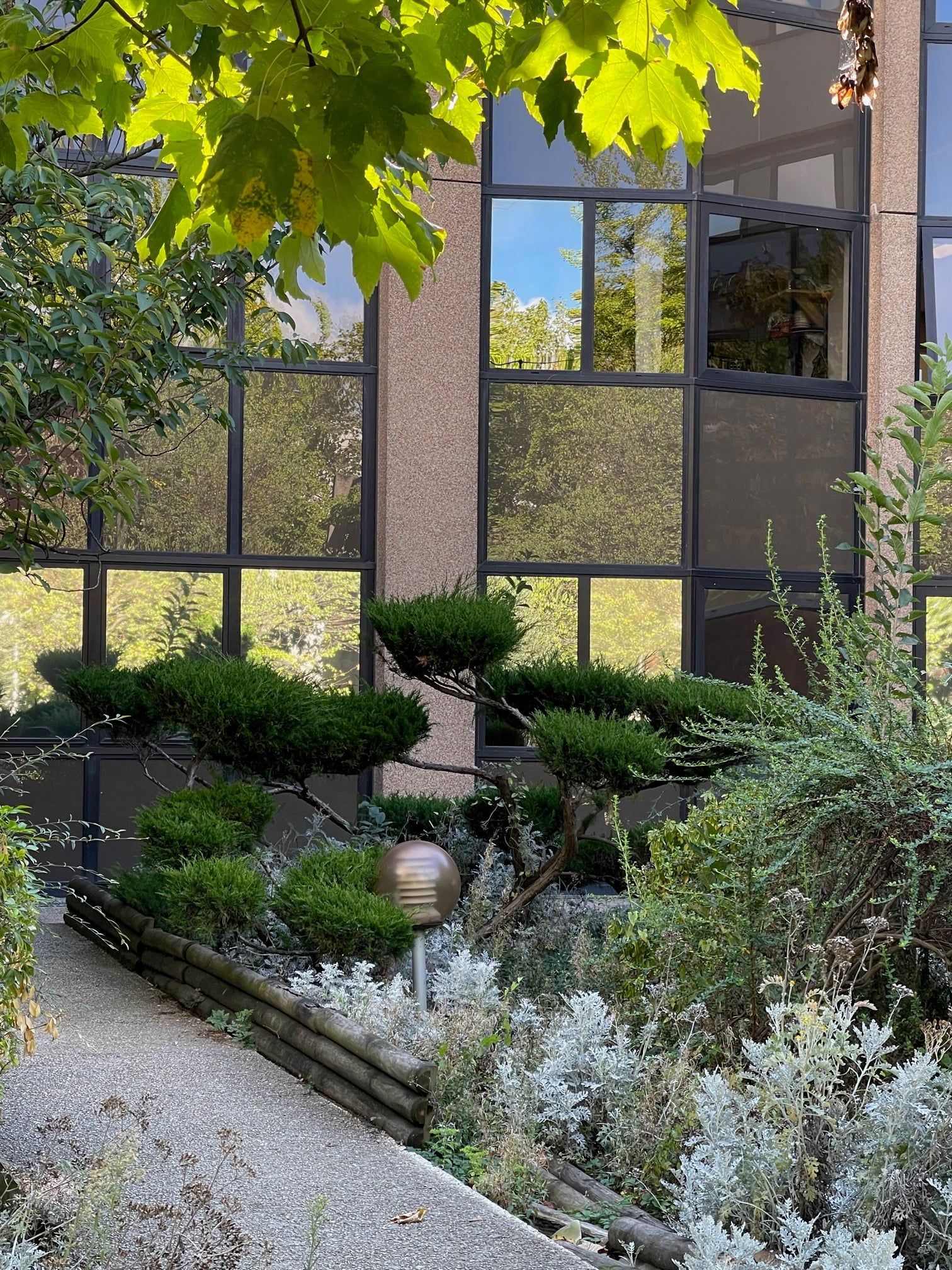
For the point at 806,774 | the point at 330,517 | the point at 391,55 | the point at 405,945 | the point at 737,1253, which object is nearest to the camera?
the point at 391,55

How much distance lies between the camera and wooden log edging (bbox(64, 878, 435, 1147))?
14.0ft

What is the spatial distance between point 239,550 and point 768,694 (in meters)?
5.00

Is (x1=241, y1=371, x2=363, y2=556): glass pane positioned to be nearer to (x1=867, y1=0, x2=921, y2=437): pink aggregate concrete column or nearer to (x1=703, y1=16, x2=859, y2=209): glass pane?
(x1=703, y1=16, x2=859, y2=209): glass pane

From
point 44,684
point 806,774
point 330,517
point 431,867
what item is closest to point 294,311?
point 330,517

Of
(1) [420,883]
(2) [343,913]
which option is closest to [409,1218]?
(2) [343,913]

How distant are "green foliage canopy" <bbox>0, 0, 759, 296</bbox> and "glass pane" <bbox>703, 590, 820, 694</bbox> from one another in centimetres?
670

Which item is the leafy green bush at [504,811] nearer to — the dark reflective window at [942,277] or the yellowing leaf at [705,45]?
the dark reflective window at [942,277]

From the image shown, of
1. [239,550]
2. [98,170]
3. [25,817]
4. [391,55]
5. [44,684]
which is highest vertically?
[98,170]

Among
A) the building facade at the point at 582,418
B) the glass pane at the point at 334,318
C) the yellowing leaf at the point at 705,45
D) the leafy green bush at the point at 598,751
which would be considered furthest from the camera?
the glass pane at the point at 334,318

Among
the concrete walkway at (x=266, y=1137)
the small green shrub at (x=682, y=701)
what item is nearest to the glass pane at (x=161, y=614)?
the small green shrub at (x=682, y=701)

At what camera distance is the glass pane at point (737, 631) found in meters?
9.61

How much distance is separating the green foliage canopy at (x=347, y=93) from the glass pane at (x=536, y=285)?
642 cm

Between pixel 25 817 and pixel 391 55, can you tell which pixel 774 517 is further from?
pixel 391 55

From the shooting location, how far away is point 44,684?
8797 millimetres
